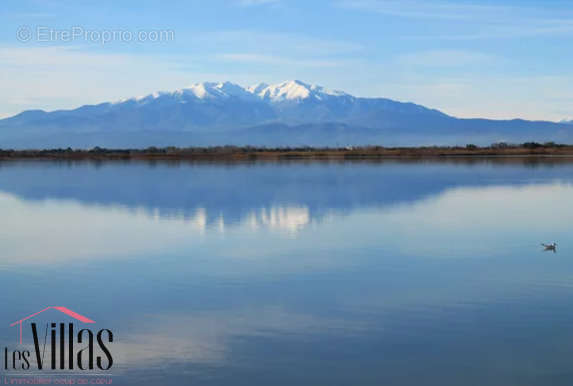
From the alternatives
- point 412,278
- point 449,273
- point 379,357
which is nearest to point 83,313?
point 379,357

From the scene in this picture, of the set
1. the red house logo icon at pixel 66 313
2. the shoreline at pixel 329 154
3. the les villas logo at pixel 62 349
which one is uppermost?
the shoreline at pixel 329 154

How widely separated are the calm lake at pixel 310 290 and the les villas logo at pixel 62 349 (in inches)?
9.0

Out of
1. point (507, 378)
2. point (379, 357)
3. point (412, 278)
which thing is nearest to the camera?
point (507, 378)

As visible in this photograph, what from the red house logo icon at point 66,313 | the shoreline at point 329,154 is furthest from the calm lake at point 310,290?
the shoreline at point 329,154

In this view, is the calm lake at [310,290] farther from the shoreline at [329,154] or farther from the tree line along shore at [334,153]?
the tree line along shore at [334,153]

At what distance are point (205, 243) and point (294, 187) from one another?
2284cm

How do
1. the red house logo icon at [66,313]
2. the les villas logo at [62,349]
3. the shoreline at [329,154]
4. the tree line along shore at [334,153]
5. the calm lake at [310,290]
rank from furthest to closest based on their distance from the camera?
the tree line along shore at [334,153], the shoreline at [329,154], the red house logo icon at [66,313], the les villas logo at [62,349], the calm lake at [310,290]

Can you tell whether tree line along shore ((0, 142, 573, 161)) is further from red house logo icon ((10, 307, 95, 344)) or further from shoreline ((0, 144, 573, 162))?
red house logo icon ((10, 307, 95, 344))

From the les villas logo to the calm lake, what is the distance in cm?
23

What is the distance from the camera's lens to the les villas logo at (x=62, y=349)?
10.4 metres

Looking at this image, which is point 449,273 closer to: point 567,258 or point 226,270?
point 567,258

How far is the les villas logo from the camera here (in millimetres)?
10406

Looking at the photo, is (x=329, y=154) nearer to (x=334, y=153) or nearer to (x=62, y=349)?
(x=334, y=153)

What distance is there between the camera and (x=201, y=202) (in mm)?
33906
